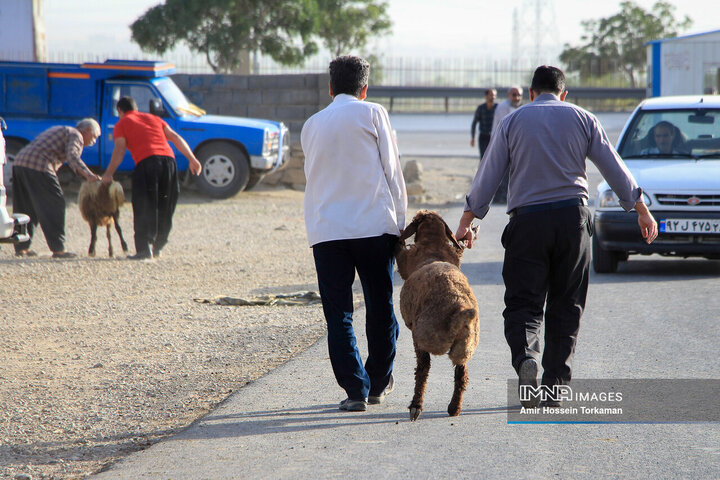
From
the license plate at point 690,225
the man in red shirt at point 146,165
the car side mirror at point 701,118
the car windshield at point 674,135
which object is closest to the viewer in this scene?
the license plate at point 690,225

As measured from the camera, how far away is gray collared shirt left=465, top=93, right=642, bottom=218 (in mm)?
4664

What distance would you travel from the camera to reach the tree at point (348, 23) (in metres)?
35.8

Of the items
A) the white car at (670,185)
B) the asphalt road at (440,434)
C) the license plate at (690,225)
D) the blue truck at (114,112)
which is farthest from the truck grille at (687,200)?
the blue truck at (114,112)

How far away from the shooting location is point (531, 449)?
422cm

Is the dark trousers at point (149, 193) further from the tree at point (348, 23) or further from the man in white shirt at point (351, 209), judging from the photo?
the tree at point (348, 23)

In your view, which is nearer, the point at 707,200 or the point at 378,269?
the point at 378,269

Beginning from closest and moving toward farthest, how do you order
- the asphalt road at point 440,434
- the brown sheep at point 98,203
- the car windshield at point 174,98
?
the asphalt road at point 440,434 → the brown sheep at point 98,203 → the car windshield at point 174,98

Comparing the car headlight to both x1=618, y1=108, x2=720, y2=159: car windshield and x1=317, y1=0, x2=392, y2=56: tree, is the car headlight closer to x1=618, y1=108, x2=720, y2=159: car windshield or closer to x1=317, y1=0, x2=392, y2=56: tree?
x1=618, y1=108, x2=720, y2=159: car windshield

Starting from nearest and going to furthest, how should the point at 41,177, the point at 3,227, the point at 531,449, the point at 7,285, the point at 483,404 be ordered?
1. the point at 531,449
2. the point at 483,404
3. the point at 3,227
4. the point at 7,285
5. the point at 41,177

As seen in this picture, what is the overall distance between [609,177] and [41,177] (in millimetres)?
7960

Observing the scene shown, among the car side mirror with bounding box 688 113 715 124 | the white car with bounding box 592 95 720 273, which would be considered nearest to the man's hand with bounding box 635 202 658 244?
the white car with bounding box 592 95 720 273

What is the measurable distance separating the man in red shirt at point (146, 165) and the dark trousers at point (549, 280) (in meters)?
6.38

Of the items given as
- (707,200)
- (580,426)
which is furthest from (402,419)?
(707,200)

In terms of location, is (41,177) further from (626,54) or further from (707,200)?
(626,54)
